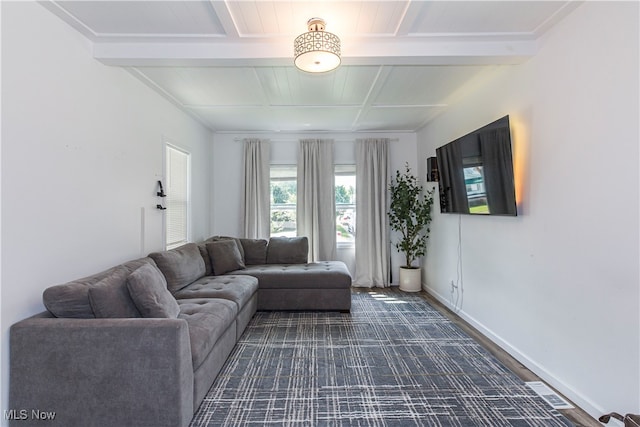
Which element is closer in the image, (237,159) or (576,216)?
(576,216)

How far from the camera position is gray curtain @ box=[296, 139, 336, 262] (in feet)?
16.3

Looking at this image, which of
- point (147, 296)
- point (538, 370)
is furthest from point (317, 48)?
point (538, 370)

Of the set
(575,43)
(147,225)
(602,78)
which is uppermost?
(575,43)

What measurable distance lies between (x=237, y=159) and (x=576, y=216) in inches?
176

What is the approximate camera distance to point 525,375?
2348 mm

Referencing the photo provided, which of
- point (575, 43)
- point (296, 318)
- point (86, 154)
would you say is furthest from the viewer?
point (296, 318)

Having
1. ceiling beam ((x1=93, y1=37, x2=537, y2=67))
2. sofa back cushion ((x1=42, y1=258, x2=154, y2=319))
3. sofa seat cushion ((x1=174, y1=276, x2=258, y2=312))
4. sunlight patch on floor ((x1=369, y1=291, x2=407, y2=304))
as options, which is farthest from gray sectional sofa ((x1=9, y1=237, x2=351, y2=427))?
sunlight patch on floor ((x1=369, y1=291, x2=407, y2=304))

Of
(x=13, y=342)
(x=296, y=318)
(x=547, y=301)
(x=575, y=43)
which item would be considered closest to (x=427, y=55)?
(x=575, y=43)

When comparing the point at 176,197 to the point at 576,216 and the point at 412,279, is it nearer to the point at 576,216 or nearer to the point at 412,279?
the point at 412,279

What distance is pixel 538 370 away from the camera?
7.65 feet

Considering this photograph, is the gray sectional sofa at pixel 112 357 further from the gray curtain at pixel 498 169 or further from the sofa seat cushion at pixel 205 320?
the gray curtain at pixel 498 169

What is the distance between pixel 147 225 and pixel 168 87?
1.44 meters

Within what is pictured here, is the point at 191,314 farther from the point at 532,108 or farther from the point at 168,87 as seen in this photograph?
the point at 532,108

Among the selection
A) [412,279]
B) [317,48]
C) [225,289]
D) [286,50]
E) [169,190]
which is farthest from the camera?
[412,279]
